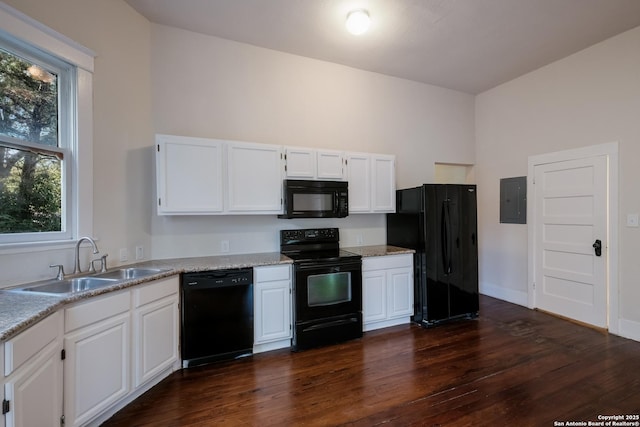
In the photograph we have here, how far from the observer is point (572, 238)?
11.9ft

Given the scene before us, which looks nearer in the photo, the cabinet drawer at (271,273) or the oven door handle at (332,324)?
the cabinet drawer at (271,273)

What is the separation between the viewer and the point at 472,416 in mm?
1972

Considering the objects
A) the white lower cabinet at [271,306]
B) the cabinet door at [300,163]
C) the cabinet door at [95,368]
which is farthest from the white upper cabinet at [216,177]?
the cabinet door at [95,368]

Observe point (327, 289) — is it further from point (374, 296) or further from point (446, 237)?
point (446, 237)

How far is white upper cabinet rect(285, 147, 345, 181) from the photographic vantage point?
3240mm

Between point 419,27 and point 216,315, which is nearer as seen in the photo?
point 216,315

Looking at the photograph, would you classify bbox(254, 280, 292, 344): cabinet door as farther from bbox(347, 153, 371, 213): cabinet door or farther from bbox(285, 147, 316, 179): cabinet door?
bbox(347, 153, 371, 213): cabinet door

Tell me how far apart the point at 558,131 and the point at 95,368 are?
532 centimetres

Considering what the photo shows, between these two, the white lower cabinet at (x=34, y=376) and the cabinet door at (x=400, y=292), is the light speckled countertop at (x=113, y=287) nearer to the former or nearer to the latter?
the white lower cabinet at (x=34, y=376)

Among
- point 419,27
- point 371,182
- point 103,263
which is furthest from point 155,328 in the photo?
point 419,27

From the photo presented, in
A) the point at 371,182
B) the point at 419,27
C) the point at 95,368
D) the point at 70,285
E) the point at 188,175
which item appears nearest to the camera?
the point at 95,368

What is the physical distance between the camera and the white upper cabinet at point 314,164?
3.24 metres

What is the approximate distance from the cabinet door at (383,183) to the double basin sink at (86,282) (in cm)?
251

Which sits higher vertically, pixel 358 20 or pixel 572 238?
pixel 358 20
